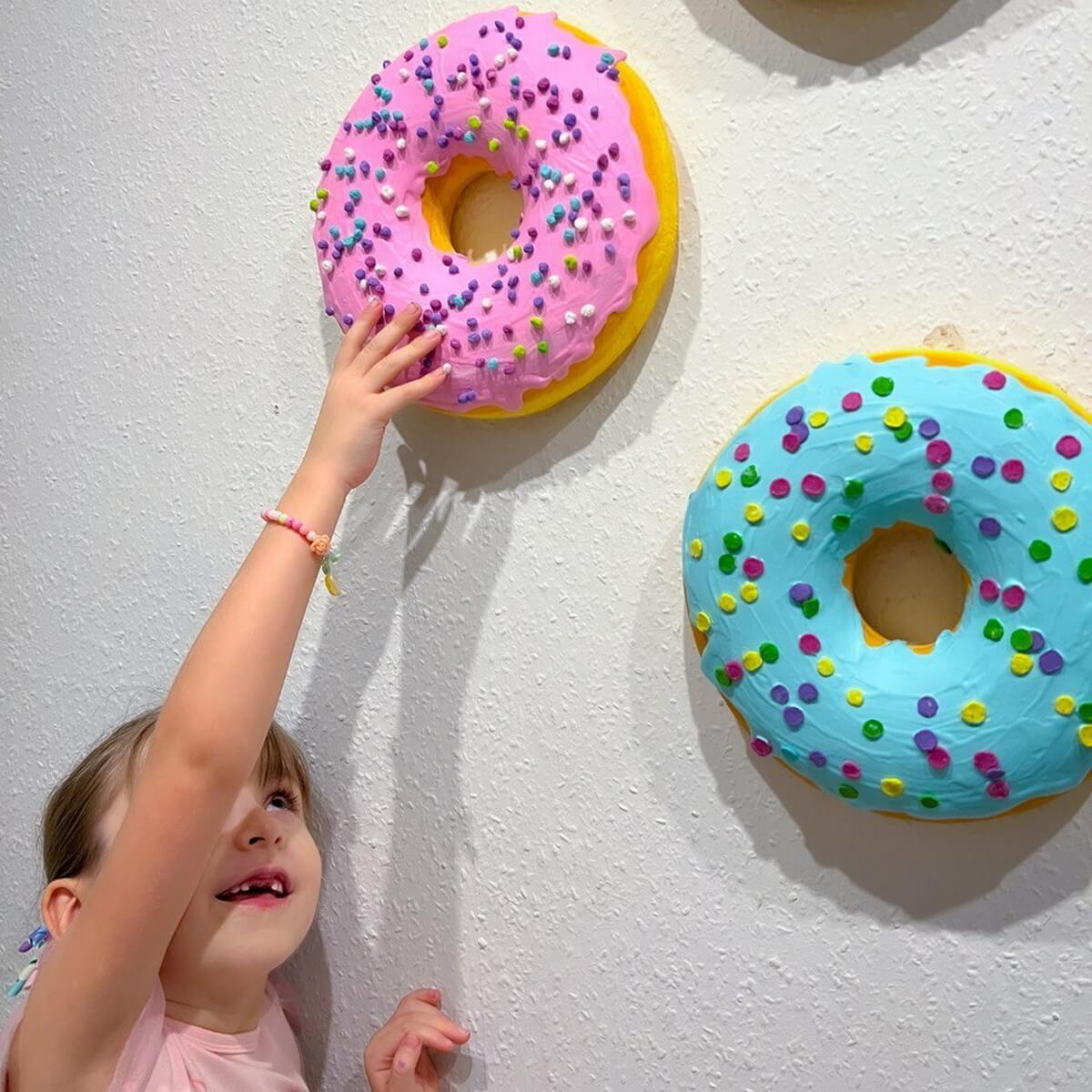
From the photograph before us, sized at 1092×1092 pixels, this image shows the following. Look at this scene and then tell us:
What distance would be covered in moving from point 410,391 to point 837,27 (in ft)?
1.22

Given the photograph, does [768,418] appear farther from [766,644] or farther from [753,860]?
[753,860]

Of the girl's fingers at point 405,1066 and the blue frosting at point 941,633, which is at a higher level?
the blue frosting at point 941,633

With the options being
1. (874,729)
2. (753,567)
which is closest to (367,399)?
(753,567)

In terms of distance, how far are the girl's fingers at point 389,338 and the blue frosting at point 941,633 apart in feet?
0.83

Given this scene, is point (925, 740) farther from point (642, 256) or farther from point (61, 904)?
point (61, 904)

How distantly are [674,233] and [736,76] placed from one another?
0.11 m

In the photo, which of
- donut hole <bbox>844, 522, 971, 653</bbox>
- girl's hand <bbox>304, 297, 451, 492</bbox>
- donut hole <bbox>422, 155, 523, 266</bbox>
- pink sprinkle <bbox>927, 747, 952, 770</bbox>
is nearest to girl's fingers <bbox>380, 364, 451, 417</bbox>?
girl's hand <bbox>304, 297, 451, 492</bbox>

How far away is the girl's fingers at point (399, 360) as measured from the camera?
2.86ft

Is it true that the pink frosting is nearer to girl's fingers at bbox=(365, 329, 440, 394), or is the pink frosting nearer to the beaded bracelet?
girl's fingers at bbox=(365, 329, 440, 394)

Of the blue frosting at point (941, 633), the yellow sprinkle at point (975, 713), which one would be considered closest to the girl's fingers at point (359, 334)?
the blue frosting at point (941, 633)

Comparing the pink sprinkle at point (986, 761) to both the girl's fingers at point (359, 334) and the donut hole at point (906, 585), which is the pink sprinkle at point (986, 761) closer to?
the donut hole at point (906, 585)

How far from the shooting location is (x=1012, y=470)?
676 mm

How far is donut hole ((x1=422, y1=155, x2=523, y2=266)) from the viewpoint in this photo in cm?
91

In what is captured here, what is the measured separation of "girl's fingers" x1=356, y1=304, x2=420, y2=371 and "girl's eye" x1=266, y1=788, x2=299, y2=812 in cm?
35
